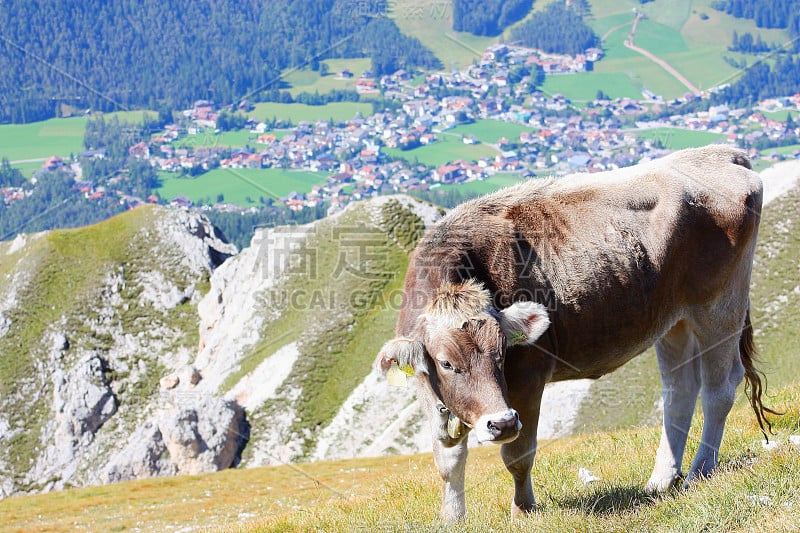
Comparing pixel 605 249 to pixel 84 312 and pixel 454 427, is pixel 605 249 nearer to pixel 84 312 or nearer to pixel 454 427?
pixel 454 427

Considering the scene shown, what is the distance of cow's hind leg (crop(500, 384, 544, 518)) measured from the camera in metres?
9.82

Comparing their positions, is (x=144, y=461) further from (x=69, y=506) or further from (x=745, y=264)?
(x=745, y=264)

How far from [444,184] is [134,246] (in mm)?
97493

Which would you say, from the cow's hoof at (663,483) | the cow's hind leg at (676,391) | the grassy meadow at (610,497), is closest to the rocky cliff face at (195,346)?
the grassy meadow at (610,497)

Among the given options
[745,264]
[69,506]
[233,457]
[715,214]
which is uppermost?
[715,214]

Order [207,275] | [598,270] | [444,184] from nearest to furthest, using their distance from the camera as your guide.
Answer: [598,270], [207,275], [444,184]

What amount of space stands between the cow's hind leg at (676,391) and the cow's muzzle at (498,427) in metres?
4.10

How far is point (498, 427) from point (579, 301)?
2.60 meters

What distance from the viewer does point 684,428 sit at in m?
11.8

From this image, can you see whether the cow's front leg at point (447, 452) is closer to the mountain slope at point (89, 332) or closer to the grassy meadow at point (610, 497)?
the grassy meadow at point (610, 497)

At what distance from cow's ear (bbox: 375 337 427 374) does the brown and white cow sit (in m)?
0.02

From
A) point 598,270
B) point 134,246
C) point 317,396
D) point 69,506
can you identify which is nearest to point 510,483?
point 598,270

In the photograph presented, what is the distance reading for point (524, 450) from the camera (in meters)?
10.0

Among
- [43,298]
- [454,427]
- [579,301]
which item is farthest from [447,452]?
[43,298]
